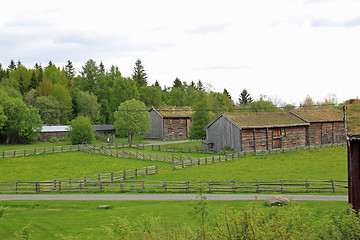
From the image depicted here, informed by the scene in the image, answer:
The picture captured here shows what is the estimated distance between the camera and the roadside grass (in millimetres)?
18031

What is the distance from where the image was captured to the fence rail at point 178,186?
26.5 meters

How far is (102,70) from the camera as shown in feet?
360

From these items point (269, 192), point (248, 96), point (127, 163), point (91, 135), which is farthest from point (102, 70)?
point (269, 192)

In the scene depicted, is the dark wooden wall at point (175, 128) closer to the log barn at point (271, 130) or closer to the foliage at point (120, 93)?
the foliage at point (120, 93)

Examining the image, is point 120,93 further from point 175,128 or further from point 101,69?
point 101,69

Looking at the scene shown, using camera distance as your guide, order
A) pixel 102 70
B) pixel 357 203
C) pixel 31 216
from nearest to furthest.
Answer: pixel 357 203 < pixel 31 216 < pixel 102 70

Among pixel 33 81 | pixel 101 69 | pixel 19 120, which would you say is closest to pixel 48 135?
pixel 19 120

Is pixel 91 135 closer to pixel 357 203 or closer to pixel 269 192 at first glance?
Result: pixel 269 192

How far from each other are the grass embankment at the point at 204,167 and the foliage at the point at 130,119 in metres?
13.0

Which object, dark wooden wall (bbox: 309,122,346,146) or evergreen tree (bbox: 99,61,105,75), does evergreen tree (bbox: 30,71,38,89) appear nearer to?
evergreen tree (bbox: 99,61,105,75)

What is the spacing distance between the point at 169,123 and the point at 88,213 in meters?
53.5

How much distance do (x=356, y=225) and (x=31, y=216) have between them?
1819 cm

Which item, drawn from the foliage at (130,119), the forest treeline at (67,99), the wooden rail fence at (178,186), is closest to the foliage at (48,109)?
the forest treeline at (67,99)

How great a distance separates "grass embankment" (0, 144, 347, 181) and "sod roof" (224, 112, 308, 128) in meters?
5.91
